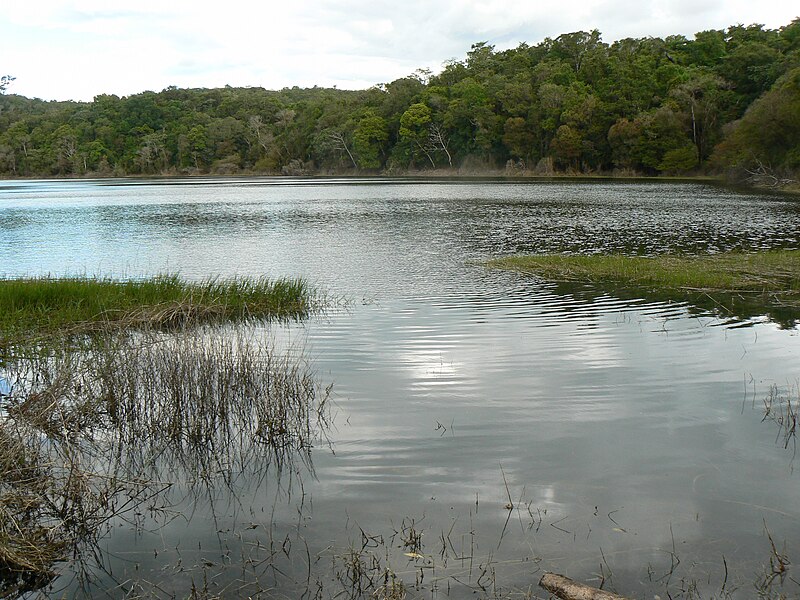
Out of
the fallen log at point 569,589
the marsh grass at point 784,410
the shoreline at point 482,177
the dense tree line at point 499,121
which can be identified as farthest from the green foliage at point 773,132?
the fallen log at point 569,589

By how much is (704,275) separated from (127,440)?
48.1 ft

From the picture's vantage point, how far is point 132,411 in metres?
8.59

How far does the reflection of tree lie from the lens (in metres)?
5.73

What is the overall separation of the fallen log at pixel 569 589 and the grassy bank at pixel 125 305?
792cm

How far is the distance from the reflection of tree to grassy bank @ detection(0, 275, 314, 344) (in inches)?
71.3

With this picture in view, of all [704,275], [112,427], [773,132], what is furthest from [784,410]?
[773,132]

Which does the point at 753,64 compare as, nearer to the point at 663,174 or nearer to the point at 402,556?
the point at 663,174

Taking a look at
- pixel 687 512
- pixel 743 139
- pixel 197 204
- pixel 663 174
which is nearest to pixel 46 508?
pixel 687 512

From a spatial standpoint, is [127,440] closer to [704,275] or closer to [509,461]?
[509,461]

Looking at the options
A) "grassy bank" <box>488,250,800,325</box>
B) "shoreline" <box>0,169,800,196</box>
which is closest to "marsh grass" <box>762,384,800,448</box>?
"grassy bank" <box>488,250,800,325</box>

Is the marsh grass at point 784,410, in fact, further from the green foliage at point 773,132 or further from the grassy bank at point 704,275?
the green foliage at point 773,132

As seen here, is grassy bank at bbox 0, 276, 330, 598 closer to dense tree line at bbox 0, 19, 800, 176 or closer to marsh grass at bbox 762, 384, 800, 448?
marsh grass at bbox 762, 384, 800, 448

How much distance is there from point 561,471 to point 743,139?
66.4 meters

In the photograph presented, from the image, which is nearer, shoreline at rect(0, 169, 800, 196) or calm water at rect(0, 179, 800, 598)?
calm water at rect(0, 179, 800, 598)
